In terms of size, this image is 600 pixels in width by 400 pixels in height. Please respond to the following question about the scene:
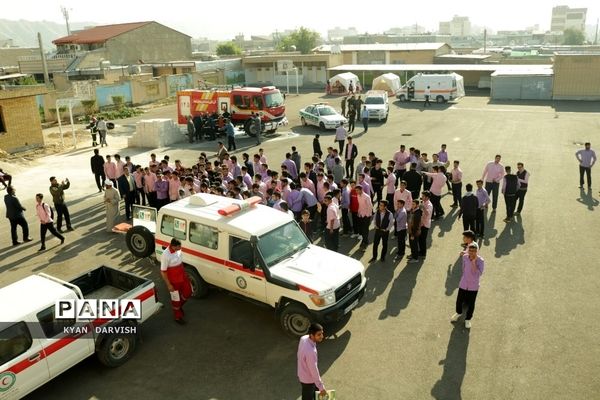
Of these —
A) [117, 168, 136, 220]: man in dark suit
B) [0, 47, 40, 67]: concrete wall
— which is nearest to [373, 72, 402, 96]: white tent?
[117, 168, 136, 220]: man in dark suit

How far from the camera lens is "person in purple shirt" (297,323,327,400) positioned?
20.0 feet

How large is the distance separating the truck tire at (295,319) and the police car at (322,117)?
67.8 feet

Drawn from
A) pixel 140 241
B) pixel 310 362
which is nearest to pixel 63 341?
pixel 310 362

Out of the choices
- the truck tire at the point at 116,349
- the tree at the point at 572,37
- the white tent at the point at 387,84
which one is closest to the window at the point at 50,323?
the truck tire at the point at 116,349

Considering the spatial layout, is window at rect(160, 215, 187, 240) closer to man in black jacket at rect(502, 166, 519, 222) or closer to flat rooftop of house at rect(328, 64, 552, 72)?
man in black jacket at rect(502, 166, 519, 222)

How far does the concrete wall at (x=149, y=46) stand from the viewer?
200 feet

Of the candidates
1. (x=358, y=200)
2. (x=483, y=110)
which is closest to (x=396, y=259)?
(x=358, y=200)

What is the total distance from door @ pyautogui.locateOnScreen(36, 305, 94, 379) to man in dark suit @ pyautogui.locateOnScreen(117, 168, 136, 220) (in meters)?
8.06

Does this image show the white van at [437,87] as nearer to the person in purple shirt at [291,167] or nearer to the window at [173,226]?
the person in purple shirt at [291,167]

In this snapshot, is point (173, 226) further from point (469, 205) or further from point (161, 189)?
point (469, 205)

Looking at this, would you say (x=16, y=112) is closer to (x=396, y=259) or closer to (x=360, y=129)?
(x=360, y=129)

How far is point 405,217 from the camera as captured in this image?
11.3m

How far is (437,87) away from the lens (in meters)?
37.7

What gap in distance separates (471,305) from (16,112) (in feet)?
79.6
